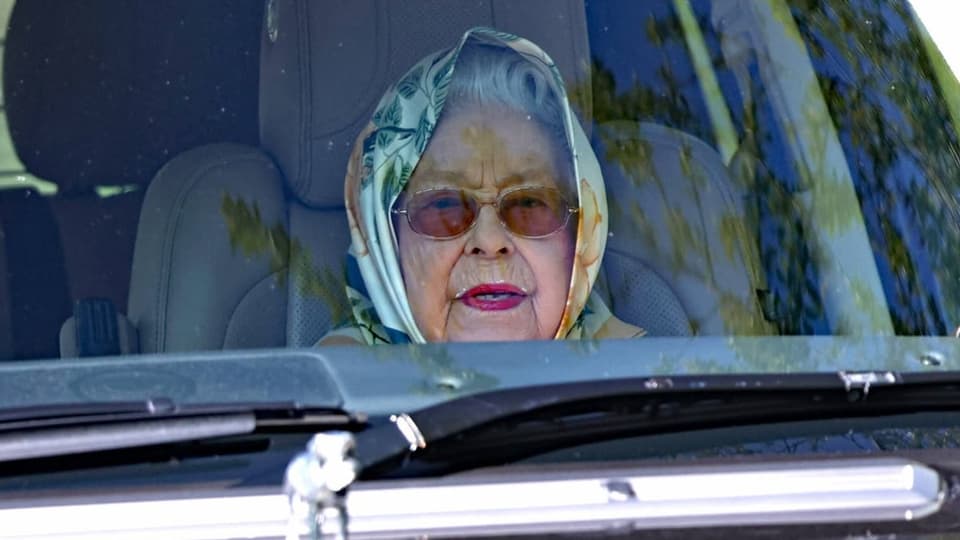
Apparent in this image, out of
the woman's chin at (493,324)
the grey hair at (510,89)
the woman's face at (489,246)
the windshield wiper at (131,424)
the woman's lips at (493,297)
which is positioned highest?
the grey hair at (510,89)

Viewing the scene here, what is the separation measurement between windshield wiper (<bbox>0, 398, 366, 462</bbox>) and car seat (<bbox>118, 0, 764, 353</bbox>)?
2.42ft

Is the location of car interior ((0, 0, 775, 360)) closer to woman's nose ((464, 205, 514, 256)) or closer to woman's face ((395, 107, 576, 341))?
woman's face ((395, 107, 576, 341))

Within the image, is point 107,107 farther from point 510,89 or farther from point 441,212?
point 510,89

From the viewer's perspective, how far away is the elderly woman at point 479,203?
2811 millimetres

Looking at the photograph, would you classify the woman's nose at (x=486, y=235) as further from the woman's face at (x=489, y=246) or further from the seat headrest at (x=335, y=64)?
the seat headrest at (x=335, y=64)

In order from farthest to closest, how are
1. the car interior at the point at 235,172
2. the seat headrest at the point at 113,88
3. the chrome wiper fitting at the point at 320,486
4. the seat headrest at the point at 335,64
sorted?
the seat headrest at the point at 335,64 < the seat headrest at the point at 113,88 < the car interior at the point at 235,172 < the chrome wiper fitting at the point at 320,486

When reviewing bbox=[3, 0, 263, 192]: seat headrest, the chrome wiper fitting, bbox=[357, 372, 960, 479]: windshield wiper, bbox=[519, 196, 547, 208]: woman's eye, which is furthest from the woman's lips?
the chrome wiper fitting

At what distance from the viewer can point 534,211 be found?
112 inches

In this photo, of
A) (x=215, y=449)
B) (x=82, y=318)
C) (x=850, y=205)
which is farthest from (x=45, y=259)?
(x=850, y=205)

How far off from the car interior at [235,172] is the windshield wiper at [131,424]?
1.87 feet

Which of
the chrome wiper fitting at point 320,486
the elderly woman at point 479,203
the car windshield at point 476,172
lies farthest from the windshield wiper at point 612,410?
the elderly woman at point 479,203

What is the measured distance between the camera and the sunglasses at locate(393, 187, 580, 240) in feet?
9.21

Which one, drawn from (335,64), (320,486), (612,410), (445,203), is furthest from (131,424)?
(335,64)

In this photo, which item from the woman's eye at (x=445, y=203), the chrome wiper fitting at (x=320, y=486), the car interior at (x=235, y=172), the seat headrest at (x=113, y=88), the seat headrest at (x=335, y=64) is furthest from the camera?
the seat headrest at (x=335, y=64)
